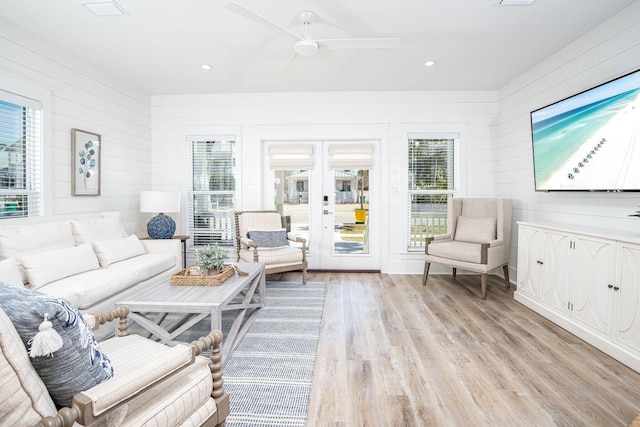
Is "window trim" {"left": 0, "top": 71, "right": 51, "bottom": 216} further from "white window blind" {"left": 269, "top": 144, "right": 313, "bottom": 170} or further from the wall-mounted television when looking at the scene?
the wall-mounted television

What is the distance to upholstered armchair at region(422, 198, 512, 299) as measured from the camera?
3.87m

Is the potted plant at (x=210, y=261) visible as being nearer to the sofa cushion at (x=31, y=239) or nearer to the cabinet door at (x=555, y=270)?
the sofa cushion at (x=31, y=239)

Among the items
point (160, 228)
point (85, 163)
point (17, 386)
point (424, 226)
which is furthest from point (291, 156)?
point (17, 386)

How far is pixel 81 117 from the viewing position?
373cm

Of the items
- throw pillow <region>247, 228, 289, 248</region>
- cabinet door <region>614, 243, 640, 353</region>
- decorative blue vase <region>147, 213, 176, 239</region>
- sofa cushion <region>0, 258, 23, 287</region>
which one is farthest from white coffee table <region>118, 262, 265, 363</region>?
cabinet door <region>614, 243, 640, 353</region>

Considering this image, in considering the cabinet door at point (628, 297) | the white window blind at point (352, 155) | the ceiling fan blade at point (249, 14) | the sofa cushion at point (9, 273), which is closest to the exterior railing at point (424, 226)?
the white window blind at point (352, 155)

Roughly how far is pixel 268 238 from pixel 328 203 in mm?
1183

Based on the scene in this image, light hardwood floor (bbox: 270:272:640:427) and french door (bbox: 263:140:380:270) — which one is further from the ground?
french door (bbox: 263:140:380:270)

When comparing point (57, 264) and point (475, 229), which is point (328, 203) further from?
point (57, 264)

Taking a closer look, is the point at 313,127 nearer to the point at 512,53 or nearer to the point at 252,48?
the point at 252,48

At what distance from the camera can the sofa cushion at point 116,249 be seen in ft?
10.8

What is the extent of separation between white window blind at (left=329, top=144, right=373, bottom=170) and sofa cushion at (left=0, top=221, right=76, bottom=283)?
3.37m

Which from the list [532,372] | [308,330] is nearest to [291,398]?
[308,330]

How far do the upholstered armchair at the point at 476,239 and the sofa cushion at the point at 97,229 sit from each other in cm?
376
